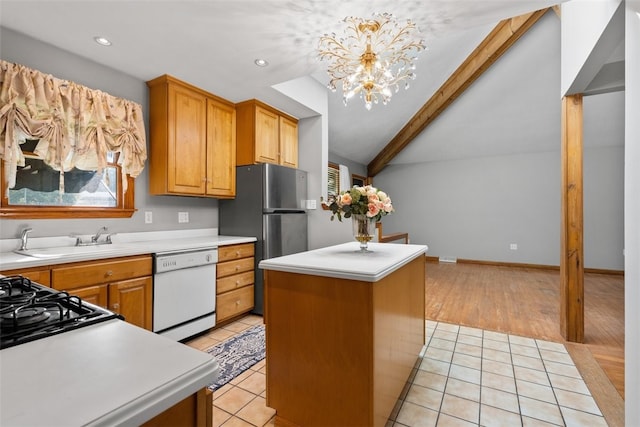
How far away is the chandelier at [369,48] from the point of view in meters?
2.16

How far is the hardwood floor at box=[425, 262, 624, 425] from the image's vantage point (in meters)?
2.13

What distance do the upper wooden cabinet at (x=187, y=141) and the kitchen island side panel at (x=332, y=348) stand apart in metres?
1.80

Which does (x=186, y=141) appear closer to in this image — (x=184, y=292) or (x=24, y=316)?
(x=184, y=292)

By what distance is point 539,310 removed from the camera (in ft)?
11.5

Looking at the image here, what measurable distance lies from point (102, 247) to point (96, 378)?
2.23 meters

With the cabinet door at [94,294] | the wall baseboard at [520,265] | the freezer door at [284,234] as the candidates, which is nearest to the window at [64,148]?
the cabinet door at [94,294]

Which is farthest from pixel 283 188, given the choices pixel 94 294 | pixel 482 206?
pixel 482 206

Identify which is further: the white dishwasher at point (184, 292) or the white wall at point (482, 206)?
the white wall at point (482, 206)

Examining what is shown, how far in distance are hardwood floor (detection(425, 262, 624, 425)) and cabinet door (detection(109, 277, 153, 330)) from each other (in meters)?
2.74

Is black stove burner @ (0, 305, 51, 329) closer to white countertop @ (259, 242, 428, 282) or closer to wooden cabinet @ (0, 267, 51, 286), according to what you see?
white countertop @ (259, 242, 428, 282)

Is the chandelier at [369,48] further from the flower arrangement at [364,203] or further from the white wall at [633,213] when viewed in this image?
the white wall at [633,213]

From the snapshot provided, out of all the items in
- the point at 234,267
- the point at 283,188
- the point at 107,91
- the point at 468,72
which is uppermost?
the point at 468,72

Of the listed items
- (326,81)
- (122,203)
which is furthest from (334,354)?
(326,81)

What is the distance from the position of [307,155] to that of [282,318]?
284cm
